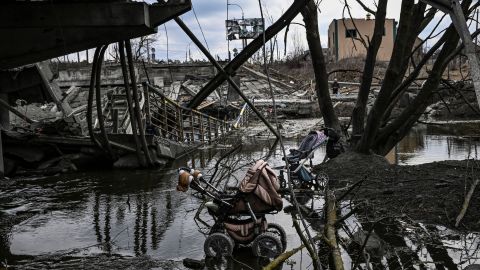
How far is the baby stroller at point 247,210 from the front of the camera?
6160 millimetres

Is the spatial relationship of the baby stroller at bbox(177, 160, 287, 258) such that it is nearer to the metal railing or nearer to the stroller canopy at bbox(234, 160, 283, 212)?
the stroller canopy at bbox(234, 160, 283, 212)

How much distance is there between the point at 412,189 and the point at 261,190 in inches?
141

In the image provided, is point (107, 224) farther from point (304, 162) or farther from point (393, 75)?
point (393, 75)

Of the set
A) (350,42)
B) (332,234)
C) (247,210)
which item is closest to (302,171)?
(247,210)

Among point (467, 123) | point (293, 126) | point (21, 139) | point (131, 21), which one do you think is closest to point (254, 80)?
point (293, 126)

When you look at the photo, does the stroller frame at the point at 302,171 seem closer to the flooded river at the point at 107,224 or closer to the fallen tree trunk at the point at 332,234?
the flooded river at the point at 107,224

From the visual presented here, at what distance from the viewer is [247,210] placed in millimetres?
6250

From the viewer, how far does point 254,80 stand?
46656 mm

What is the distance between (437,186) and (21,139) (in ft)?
36.0

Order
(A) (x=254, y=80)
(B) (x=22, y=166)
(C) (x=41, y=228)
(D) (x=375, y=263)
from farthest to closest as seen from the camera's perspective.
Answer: (A) (x=254, y=80), (B) (x=22, y=166), (C) (x=41, y=228), (D) (x=375, y=263)

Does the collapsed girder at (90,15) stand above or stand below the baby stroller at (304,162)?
above

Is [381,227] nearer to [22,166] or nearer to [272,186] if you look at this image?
[272,186]

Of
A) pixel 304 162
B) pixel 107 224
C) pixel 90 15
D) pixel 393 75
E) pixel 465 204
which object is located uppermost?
pixel 90 15

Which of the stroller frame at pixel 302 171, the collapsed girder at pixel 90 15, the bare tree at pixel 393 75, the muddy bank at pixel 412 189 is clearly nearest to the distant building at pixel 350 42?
the bare tree at pixel 393 75
